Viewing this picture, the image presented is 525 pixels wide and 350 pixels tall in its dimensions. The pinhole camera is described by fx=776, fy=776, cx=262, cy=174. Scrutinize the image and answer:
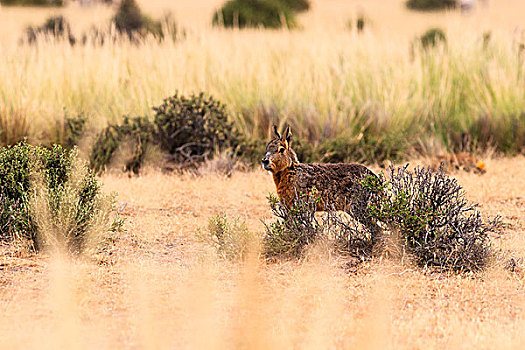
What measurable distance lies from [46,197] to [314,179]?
2.11m

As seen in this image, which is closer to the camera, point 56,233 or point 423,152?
point 56,233

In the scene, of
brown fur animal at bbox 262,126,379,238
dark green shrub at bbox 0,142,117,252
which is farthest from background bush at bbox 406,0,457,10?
dark green shrub at bbox 0,142,117,252

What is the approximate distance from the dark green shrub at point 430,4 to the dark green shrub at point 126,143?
43.3 m

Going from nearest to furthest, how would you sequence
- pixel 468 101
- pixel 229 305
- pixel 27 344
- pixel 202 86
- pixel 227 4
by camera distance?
pixel 27 344 < pixel 229 305 < pixel 202 86 < pixel 468 101 < pixel 227 4

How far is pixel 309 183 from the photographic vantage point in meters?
6.25

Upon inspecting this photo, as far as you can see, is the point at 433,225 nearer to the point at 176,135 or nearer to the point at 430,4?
the point at 176,135

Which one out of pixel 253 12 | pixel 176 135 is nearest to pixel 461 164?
pixel 176 135

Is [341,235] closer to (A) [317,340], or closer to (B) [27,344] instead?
(A) [317,340]

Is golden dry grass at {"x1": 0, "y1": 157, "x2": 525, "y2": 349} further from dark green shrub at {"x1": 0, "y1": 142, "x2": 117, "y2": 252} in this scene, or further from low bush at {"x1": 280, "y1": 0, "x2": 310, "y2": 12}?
low bush at {"x1": 280, "y1": 0, "x2": 310, "y2": 12}

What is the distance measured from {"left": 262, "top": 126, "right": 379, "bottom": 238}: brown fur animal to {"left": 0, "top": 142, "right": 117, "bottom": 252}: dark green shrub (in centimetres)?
141

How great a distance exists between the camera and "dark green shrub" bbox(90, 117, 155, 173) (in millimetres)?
10023

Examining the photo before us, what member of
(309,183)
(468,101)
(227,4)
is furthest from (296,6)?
(309,183)

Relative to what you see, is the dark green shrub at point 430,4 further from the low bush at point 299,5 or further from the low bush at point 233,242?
the low bush at point 233,242

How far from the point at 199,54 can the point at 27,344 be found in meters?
8.64
